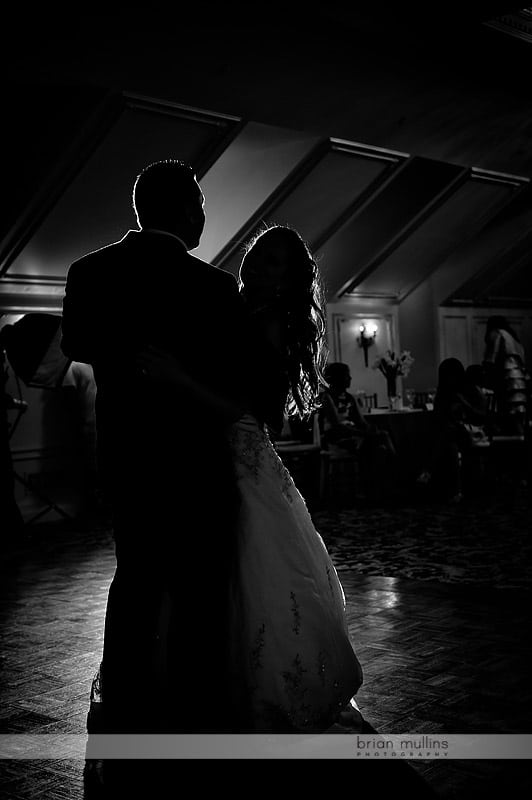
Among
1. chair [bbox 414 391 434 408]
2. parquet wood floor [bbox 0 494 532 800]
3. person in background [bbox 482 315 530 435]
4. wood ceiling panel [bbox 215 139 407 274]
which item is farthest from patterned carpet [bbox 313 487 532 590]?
wood ceiling panel [bbox 215 139 407 274]

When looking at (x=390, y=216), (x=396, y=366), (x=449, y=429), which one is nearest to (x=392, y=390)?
→ (x=396, y=366)

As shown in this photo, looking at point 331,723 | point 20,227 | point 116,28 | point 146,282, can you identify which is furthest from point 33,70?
point 331,723

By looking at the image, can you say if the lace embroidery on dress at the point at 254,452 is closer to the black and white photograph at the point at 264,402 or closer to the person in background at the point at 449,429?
the black and white photograph at the point at 264,402

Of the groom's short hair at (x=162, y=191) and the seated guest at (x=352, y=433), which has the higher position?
the groom's short hair at (x=162, y=191)

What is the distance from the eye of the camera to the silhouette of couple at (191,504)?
2.01 meters

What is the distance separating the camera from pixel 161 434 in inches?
80.0

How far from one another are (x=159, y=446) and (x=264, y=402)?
28cm

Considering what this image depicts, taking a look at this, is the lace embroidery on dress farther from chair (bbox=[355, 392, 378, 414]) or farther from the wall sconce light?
the wall sconce light

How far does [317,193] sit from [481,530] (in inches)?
143

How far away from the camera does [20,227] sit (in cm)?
629

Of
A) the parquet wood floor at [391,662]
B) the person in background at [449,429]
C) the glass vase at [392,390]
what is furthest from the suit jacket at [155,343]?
the glass vase at [392,390]

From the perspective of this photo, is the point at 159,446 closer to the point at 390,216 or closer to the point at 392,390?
the point at 392,390

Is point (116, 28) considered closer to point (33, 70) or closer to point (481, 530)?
point (33, 70)

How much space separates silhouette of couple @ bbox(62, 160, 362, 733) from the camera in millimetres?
2014
